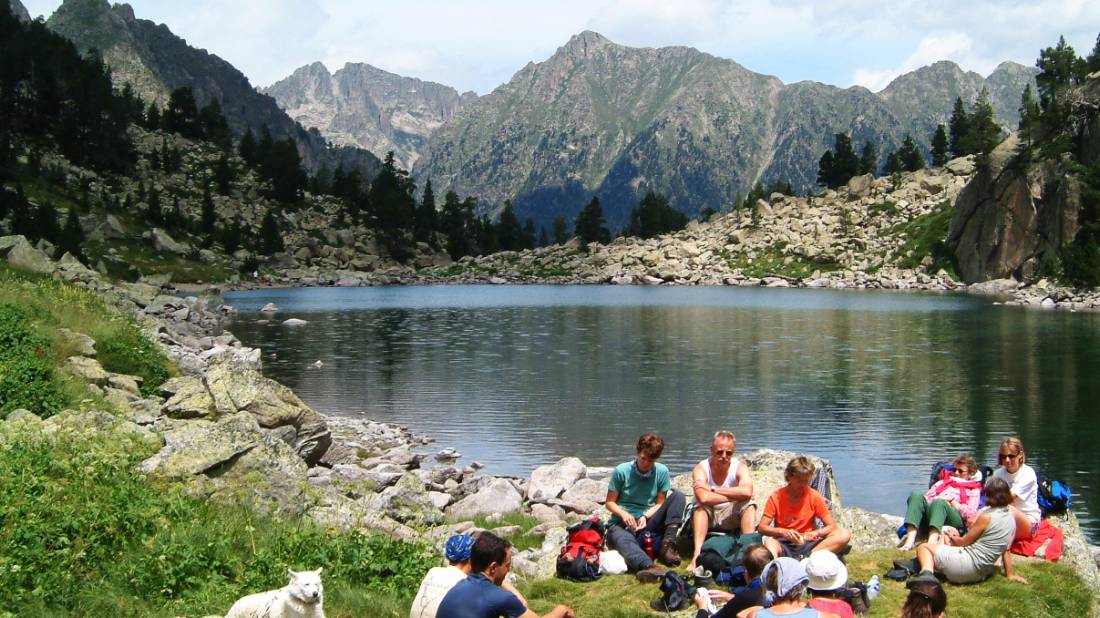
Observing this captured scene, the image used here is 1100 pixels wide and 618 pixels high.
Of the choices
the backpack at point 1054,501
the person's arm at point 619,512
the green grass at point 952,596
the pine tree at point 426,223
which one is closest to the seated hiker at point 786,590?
the green grass at point 952,596

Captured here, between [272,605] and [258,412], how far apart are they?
1119cm

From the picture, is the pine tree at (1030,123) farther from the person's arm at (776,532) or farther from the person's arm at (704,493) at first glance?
the person's arm at (776,532)

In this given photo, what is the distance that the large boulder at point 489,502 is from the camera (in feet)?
62.0

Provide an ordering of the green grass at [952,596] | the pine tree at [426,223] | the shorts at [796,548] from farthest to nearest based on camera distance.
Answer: the pine tree at [426,223] < the shorts at [796,548] < the green grass at [952,596]

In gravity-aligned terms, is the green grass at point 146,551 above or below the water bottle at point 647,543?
above

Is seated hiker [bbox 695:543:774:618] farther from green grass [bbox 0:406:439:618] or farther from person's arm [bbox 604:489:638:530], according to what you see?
green grass [bbox 0:406:439:618]

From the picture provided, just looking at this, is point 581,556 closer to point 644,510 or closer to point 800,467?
point 644,510

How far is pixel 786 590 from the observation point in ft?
28.0

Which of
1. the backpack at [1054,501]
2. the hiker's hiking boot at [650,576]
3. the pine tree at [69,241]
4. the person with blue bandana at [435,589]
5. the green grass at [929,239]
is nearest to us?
the person with blue bandana at [435,589]

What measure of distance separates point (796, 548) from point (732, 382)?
96.2 feet

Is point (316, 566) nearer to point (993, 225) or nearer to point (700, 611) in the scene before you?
point (700, 611)

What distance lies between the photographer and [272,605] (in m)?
8.69

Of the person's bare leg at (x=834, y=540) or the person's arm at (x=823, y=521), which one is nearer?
the person's bare leg at (x=834, y=540)

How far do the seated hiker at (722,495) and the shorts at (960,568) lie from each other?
2.68m
